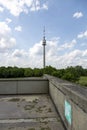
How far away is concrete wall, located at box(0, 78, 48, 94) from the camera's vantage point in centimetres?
1086

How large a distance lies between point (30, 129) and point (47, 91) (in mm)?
6359

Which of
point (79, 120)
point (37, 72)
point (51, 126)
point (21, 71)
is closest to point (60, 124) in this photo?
point (51, 126)

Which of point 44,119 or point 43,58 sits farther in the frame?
point 43,58

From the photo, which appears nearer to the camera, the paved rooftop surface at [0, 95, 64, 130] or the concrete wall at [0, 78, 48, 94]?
the paved rooftop surface at [0, 95, 64, 130]

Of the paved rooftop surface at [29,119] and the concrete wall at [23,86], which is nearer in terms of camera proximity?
the paved rooftop surface at [29,119]

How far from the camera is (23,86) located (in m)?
11.0

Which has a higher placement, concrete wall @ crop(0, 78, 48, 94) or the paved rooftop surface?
concrete wall @ crop(0, 78, 48, 94)

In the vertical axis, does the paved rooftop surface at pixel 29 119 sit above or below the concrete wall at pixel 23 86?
below

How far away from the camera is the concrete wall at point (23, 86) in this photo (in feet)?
35.6

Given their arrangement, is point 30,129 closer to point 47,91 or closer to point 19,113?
point 19,113

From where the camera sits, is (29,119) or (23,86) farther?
(23,86)

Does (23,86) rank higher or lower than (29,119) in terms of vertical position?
higher

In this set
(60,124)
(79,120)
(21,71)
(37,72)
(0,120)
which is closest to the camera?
(79,120)

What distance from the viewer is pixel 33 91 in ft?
36.0
